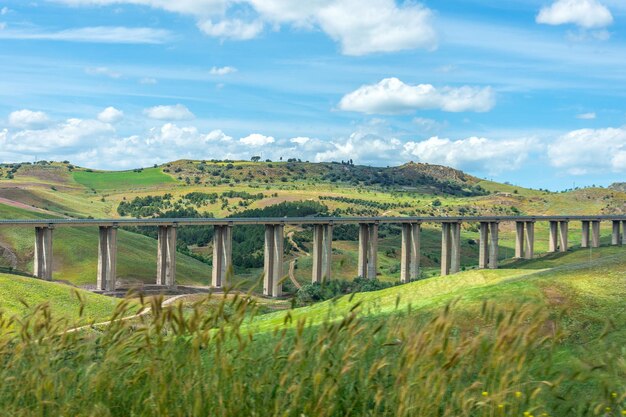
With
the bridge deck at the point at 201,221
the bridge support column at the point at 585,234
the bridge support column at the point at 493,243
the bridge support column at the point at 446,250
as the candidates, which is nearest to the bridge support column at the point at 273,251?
the bridge deck at the point at 201,221

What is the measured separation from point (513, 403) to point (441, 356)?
0.77m

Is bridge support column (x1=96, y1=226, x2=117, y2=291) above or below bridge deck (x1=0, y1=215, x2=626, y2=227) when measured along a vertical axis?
below

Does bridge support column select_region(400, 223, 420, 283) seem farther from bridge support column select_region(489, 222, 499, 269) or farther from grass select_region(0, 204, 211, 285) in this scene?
grass select_region(0, 204, 211, 285)

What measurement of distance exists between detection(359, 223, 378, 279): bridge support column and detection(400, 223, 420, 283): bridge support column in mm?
5248

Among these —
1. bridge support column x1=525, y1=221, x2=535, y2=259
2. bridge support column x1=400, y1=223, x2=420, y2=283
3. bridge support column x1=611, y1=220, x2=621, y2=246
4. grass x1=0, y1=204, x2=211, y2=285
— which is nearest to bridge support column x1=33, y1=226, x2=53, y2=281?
grass x1=0, y1=204, x2=211, y2=285

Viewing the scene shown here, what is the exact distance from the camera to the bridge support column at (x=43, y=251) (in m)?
64.7

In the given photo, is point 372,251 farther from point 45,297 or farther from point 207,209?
point 207,209

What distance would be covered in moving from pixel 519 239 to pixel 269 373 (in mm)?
108910

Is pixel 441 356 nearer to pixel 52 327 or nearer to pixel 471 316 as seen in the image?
pixel 52 327

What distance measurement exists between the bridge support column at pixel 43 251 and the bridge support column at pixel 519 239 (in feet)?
226

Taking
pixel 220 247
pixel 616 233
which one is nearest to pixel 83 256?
pixel 220 247

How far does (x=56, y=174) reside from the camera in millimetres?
190000

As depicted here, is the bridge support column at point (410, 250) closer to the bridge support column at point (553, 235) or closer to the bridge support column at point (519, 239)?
the bridge support column at point (519, 239)

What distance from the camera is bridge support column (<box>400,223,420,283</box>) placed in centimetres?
9194
